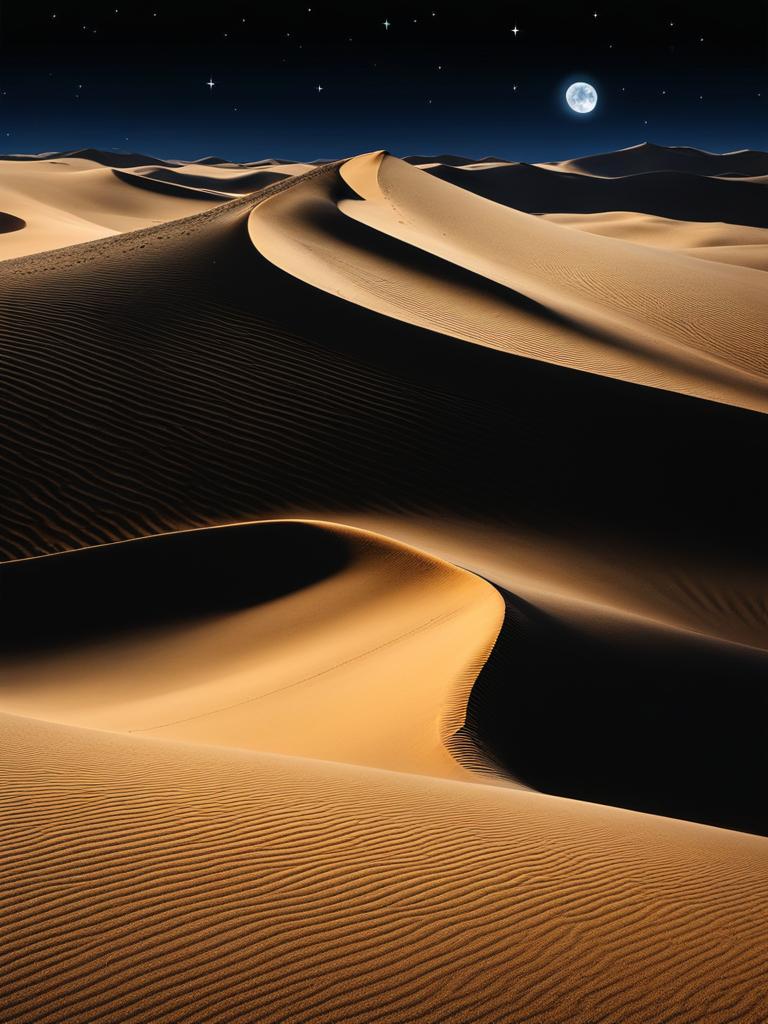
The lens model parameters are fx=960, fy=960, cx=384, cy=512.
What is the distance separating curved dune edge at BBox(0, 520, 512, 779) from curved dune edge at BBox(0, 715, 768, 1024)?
1416 mm

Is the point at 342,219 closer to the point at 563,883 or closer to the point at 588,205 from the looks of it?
the point at 563,883

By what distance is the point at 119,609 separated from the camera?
9.59m

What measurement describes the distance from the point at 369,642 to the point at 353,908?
4.59m

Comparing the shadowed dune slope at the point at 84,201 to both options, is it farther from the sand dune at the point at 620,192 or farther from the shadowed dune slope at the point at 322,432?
the shadowed dune slope at the point at 322,432

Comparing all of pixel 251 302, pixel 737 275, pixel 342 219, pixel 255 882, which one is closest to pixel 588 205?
pixel 737 275

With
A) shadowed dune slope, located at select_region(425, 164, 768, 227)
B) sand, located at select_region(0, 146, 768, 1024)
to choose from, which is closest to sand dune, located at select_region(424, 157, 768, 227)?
shadowed dune slope, located at select_region(425, 164, 768, 227)

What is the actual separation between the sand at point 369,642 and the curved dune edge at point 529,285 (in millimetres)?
213

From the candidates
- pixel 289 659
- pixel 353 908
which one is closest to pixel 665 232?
pixel 289 659

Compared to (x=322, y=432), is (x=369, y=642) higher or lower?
lower

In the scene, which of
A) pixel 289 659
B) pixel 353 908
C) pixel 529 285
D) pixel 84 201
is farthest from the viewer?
pixel 84 201

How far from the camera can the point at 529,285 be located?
24141 millimetres

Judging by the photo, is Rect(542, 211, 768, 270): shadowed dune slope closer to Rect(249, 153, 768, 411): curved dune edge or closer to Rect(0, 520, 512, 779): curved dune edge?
Rect(249, 153, 768, 411): curved dune edge

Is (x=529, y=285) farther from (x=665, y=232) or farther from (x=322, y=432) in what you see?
(x=665, y=232)

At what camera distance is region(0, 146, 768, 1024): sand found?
10.1 ft
